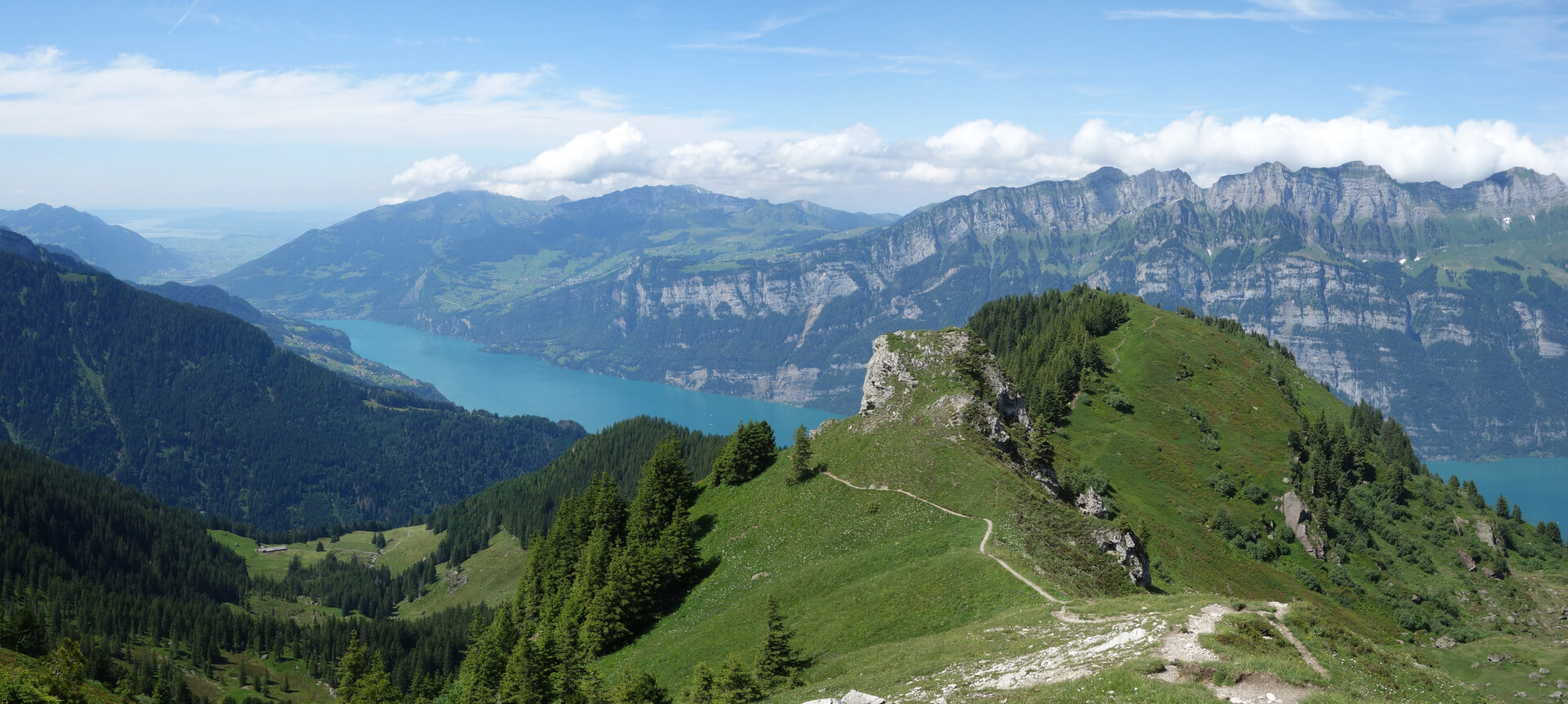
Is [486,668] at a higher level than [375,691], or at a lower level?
higher

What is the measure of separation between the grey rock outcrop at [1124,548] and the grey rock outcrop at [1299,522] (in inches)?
2161

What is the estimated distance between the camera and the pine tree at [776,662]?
143 ft

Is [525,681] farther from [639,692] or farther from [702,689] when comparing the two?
[702,689]

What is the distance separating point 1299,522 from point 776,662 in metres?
→ 88.4

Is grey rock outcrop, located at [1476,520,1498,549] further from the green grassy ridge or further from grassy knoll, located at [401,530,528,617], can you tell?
grassy knoll, located at [401,530,528,617]

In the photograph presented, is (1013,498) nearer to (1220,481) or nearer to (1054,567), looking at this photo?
(1054,567)

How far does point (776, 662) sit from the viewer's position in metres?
44.5

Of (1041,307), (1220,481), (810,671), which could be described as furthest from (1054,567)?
(1041,307)

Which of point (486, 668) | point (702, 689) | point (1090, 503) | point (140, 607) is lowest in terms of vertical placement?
point (140, 607)

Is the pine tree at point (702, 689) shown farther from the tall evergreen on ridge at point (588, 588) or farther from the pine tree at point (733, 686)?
the tall evergreen on ridge at point (588, 588)

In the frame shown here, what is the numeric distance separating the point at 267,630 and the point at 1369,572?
553 ft

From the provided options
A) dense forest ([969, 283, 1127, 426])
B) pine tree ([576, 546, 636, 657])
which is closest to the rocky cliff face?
dense forest ([969, 283, 1127, 426])

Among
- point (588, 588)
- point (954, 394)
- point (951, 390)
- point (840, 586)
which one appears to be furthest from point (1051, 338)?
point (588, 588)

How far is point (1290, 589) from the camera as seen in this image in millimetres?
91062
